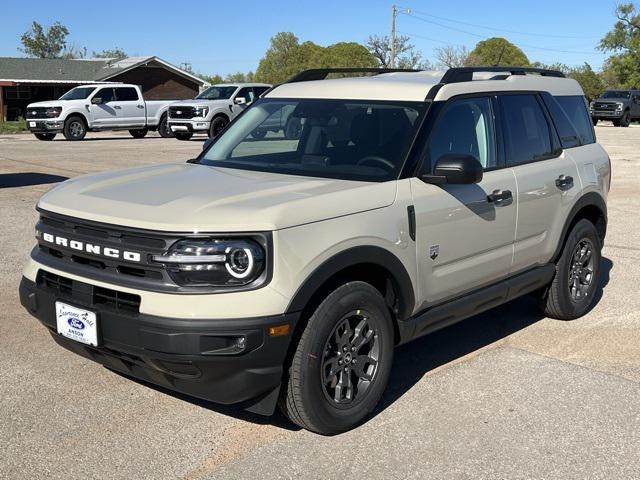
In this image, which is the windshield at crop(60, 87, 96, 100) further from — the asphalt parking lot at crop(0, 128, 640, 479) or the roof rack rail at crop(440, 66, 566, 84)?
the roof rack rail at crop(440, 66, 566, 84)

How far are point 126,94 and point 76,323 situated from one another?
2587cm

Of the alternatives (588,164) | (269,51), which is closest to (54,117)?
(588,164)

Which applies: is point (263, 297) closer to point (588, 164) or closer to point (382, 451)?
point (382, 451)

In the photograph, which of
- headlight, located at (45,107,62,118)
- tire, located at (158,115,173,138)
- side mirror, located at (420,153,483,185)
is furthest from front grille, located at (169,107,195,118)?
side mirror, located at (420,153,483,185)

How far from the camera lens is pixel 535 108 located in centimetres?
581

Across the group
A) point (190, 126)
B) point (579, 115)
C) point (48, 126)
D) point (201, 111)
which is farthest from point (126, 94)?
point (579, 115)

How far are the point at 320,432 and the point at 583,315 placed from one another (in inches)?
128

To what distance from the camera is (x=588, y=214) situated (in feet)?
21.0

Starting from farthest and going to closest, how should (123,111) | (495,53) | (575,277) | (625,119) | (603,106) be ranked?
(495,53)
(625,119)
(603,106)
(123,111)
(575,277)

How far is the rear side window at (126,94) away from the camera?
1112 inches

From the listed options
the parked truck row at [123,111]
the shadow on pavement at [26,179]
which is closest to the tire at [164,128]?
the parked truck row at [123,111]

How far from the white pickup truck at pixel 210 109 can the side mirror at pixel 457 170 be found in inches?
881

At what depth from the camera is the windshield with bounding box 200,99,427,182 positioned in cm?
466

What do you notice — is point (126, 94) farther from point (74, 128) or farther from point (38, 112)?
point (38, 112)
